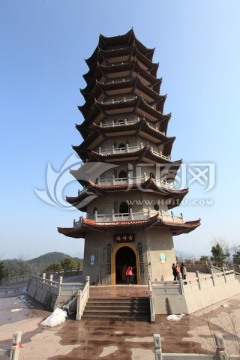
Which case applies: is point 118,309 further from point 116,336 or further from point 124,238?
point 124,238

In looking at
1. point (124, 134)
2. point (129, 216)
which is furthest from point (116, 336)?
point (124, 134)

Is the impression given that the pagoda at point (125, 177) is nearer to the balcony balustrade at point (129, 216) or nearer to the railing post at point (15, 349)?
the balcony balustrade at point (129, 216)

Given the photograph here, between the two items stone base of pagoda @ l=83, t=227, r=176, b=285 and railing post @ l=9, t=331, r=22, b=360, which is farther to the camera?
stone base of pagoda @ l=83, t=227, r=176, b=285

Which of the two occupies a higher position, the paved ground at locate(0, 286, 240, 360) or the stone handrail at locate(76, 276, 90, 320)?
the stone handrail at locate(76, 276, 90, 320)

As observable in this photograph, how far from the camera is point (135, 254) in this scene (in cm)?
1603

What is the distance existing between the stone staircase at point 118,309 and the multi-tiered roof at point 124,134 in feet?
14.9

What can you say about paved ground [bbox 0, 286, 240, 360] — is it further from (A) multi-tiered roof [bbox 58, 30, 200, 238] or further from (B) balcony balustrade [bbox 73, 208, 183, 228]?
(B) balcony balustrade [bbox 73, 208, 183, 228]

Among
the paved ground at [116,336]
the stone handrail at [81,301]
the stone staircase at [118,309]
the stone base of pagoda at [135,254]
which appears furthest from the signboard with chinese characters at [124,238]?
the paved ground at [116,336]

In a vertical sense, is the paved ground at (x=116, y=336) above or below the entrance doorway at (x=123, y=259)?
below

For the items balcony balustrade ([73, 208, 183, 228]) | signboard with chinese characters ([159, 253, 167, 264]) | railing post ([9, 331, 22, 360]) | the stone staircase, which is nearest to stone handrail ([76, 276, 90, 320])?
the stone staircase

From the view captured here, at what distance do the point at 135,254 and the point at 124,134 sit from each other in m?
9.28

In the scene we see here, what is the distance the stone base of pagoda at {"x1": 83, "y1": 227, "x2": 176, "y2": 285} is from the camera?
1535cm

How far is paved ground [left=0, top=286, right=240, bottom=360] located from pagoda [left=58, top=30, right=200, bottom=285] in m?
5.25

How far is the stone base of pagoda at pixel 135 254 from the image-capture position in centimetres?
1535
